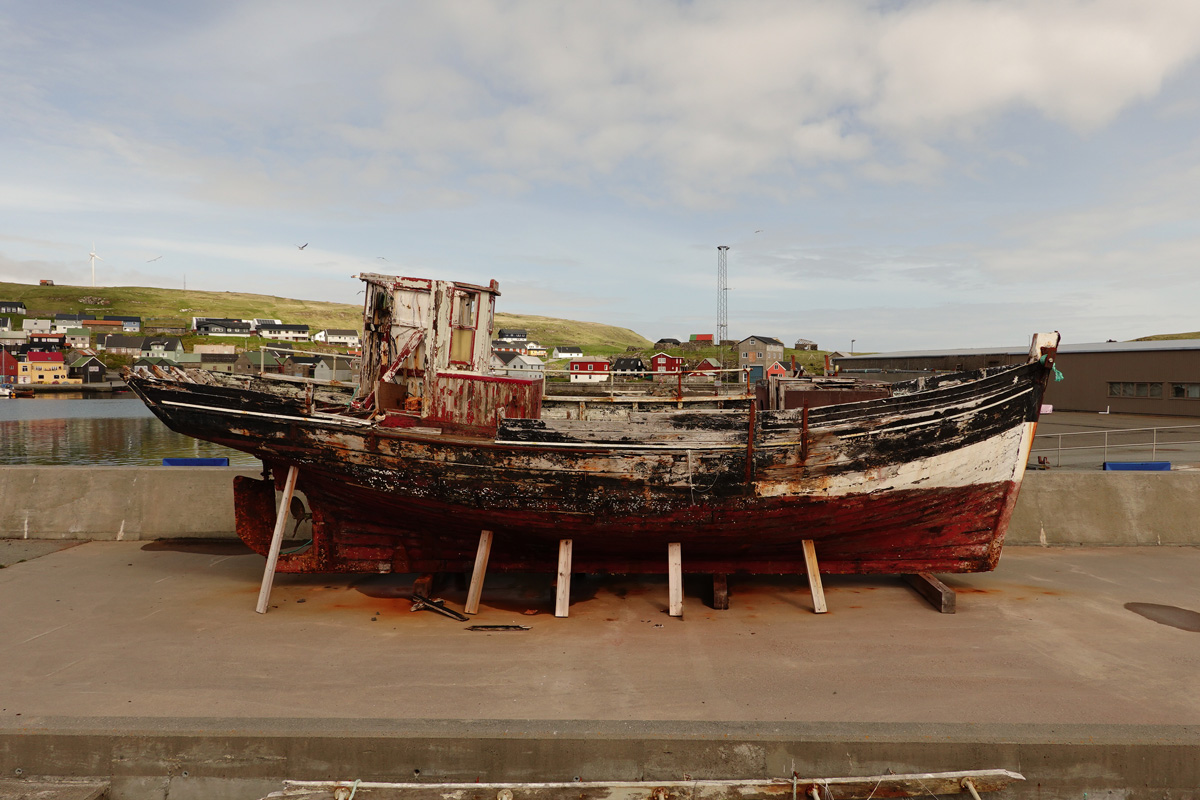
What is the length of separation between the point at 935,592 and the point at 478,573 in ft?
16.7

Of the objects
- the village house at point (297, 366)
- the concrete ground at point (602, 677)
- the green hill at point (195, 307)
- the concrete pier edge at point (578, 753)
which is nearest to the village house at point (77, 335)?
the green hill at point (195, 307)

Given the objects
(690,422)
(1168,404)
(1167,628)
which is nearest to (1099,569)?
(1167,628)

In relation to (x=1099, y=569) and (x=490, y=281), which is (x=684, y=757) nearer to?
(x=490, y=281)

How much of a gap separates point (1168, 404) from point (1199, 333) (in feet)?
326

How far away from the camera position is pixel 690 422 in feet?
23.1

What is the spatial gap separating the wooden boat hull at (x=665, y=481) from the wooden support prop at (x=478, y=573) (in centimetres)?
17

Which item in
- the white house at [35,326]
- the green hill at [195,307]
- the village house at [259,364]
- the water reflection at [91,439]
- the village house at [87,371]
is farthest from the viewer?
the green hill at [195,307]

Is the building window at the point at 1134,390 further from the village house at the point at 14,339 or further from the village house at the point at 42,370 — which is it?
the village house at the point at 14,339

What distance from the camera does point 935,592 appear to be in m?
6.68

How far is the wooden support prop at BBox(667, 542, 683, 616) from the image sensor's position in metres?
6.49

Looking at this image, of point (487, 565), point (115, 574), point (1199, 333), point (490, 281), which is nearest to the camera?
point (487, 565)

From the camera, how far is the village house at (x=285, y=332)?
390 ft

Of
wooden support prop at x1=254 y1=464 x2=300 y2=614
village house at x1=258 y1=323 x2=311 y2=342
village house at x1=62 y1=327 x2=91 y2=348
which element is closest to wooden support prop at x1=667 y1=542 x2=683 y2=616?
wooden support prop at x1=254 y1=464 x2=300 y2=614

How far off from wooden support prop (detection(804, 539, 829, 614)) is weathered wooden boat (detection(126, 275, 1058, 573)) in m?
0.17
